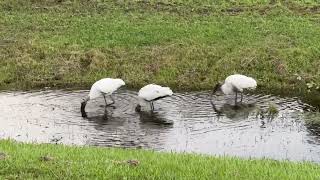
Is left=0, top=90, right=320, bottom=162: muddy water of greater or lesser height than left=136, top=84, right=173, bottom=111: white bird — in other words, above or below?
below

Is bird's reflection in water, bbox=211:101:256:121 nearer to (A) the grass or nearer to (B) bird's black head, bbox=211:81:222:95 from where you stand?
(B) bird's black head, bbox=211:81:222:95

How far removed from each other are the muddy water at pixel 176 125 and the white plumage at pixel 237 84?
18.0 inches

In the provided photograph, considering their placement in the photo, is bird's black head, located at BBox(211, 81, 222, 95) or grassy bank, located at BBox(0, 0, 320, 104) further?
grassy bank, located at BBox(0, 0, 320, 104)

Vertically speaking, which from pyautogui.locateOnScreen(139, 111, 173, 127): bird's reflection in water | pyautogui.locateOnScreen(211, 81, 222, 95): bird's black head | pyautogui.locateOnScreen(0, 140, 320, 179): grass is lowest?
pyautogui.locateOnScreen(139, 111, 173, 127): bird's reflection in water

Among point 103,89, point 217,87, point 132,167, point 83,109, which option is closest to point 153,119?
point 103,89

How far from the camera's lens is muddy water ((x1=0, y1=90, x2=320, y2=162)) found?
1656cm

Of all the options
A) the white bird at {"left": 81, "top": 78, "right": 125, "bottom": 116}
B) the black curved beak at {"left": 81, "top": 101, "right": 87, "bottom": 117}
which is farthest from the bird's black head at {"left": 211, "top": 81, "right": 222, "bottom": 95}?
the black curved beak at {"left": 81, "top": 101, "right": 87, "bottom": 117}

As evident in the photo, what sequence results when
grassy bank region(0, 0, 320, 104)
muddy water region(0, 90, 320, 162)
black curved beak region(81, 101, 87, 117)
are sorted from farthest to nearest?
grassy bank region(0, 0, 320, 104) → black curved beak region(81, 101, 87, 117) → muddy water region(0, 90, 320, 162)

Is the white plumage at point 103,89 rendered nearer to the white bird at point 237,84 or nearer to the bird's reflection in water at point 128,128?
the bird's reflection in water at point 128,128

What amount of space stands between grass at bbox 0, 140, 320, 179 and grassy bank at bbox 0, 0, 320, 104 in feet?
34.5

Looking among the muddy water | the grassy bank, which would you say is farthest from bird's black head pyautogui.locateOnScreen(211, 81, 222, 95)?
the grassy bank

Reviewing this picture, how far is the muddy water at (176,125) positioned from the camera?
1656 centimetres

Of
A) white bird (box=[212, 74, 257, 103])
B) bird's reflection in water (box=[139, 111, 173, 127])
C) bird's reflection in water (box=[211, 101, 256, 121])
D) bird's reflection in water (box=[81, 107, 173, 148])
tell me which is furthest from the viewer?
white bird (box=[212, 74, 257, 103])

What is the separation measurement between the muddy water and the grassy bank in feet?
7.78
